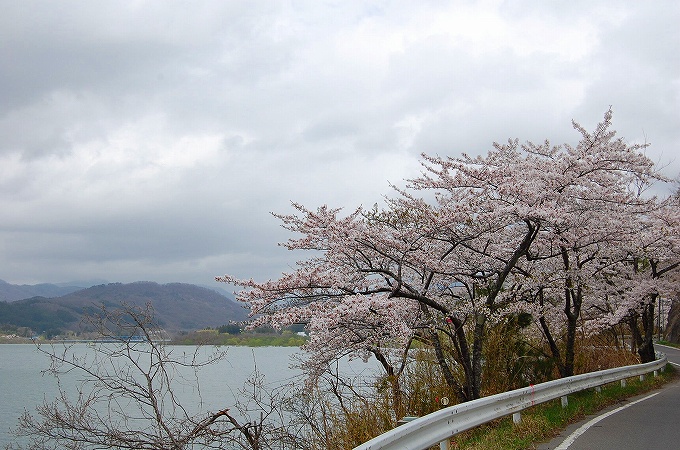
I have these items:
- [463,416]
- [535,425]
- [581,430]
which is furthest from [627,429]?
[463,416]

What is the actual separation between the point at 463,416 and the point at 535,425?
2147 millimetres

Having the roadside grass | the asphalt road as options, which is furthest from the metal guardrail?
the asphalt road

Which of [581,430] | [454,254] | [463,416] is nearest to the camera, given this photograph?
[463,416]

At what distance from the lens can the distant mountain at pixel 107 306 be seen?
13828mm

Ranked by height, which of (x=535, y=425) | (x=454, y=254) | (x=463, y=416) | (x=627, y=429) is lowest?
(x=627, y=429)

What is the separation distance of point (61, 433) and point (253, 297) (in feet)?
13.7

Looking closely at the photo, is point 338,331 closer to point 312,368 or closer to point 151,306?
point 312,368

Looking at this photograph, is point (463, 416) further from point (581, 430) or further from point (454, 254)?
point (454, 254)

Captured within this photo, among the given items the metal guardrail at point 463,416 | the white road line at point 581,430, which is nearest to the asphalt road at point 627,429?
the white road line at point 581,430

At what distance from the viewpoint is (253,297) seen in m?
11.3

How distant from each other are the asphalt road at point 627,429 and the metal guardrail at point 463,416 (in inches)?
28.5

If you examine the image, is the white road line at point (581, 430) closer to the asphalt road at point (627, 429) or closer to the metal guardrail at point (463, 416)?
the asphalt road at point (627, 429)

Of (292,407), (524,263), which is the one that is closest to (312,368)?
(292,407)

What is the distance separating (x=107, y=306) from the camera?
11.5m
